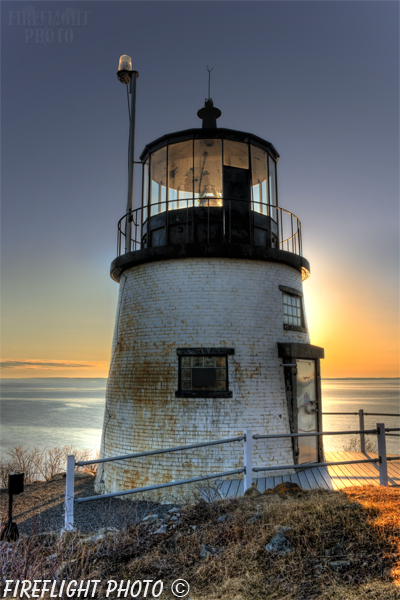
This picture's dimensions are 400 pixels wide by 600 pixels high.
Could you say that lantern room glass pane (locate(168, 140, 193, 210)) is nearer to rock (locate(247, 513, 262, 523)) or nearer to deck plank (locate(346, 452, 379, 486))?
rock (locate(247, 513, 262, 523))

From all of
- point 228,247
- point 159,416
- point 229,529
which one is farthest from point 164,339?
point 229,529

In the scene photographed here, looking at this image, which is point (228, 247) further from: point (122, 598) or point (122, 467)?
point (122, 598)

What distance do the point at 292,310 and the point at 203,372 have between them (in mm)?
2712

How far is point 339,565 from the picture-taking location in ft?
12.1

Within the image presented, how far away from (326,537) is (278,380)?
460 centimetres

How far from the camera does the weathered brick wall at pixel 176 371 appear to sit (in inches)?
321

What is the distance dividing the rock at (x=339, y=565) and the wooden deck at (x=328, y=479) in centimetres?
337

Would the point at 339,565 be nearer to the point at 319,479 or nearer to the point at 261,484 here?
the point at 261,484

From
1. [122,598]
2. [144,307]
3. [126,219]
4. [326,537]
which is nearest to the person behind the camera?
[122,598]

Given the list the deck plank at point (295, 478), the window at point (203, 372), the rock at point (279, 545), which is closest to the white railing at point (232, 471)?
the deck plank at point (295, 478)

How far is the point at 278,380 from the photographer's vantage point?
28.7 ft

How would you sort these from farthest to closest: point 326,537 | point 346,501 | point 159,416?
point 159,416
point 346,501
point 326,537

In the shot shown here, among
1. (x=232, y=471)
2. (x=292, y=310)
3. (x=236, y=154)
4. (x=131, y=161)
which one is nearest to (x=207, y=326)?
(x=292, y=310)

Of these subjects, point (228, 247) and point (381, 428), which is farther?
point (228, 247)
